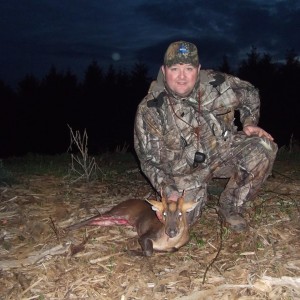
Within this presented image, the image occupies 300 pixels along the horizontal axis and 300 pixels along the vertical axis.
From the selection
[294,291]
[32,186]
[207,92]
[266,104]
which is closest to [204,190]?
[207,92]

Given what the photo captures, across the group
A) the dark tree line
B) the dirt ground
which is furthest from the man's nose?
the dark tree line

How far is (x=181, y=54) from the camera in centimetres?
569

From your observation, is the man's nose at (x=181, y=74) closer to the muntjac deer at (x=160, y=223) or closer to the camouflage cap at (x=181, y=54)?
the camouflage cap at (x=181, y=54)

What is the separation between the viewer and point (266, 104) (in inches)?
1526

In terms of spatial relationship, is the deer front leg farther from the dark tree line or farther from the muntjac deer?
the dark tree line

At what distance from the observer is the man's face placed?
5.81 metres

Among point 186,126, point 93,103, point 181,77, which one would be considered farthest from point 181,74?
point 93,103

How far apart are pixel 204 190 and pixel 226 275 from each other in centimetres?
155

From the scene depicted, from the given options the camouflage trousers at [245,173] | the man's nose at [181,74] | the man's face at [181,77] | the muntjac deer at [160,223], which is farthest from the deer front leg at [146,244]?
the man's nose at [181,74]

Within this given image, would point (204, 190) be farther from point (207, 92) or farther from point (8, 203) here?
point (8, 203)

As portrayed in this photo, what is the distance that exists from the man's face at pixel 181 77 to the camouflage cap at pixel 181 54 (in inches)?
2.4

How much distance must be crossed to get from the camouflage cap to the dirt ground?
1950 mm

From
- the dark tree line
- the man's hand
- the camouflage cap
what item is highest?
the camouflage cap

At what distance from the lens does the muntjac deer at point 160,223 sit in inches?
197
